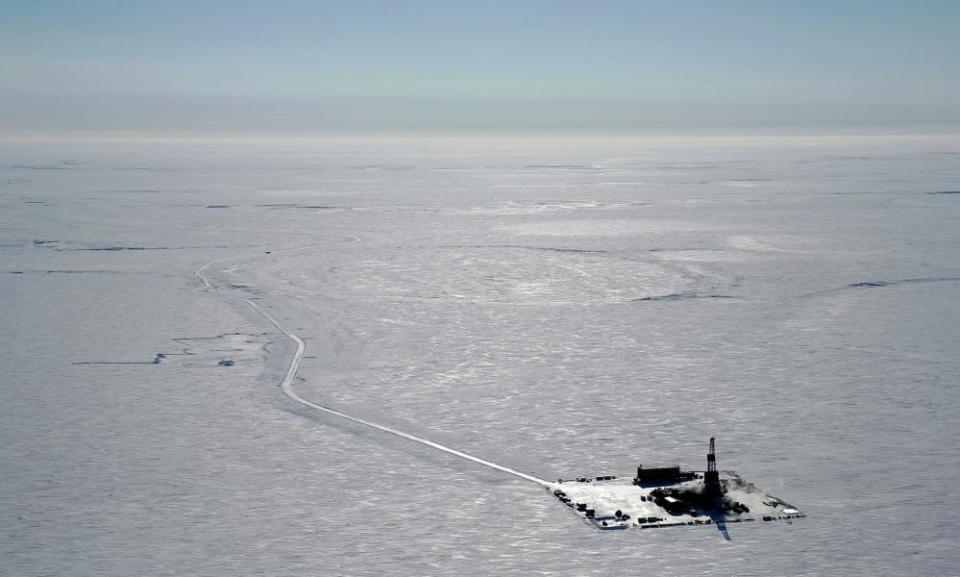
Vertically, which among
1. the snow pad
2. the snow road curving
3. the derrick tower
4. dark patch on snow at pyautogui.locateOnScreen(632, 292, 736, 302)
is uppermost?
the derrick tower

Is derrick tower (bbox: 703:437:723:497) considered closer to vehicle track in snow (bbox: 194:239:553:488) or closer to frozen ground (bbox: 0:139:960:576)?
frozen ground (bbox: 0:139:960:576)

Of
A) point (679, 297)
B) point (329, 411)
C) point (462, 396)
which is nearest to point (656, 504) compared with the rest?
point (462, 396)

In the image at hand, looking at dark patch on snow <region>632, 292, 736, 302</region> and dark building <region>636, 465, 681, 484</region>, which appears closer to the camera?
dark building <region>636, 465, 681, 484</region>

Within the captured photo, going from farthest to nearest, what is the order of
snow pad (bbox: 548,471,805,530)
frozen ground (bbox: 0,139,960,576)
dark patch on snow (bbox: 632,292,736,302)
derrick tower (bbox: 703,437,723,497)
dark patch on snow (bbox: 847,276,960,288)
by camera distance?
dark patch on snow (bbox: 847,276,960,288)
dark patch on snow (bbox: 632,292,736,302)
derrick tower (bbox: 703,437,723,497)
snow pad (bbox: 548,471,805,530)
frozen ground (bbox: 0,139,960,576)

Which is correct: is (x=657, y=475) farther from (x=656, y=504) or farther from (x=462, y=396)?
(x=462, y=396)

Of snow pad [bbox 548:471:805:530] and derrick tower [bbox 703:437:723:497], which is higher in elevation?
derrick tower [bbox 703:437:723:497]

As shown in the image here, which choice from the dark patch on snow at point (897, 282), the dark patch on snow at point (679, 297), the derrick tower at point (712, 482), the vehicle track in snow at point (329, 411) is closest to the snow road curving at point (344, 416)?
the vehicle track in snow at point (329, 411)


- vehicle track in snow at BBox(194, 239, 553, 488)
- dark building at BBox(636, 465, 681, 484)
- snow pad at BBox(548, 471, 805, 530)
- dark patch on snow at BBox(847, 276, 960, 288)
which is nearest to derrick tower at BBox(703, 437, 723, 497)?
snow pad at BBox(548, 471, 805, 530)

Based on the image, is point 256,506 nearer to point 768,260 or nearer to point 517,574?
point 517,574

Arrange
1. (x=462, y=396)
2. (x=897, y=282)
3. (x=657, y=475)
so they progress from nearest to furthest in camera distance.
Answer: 1. (x=657, y=475)
2. (x=462, y=396)
3. (x=897, y=282)
